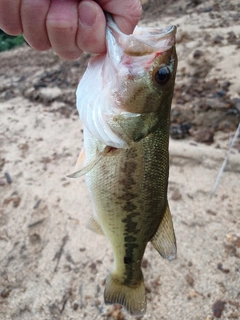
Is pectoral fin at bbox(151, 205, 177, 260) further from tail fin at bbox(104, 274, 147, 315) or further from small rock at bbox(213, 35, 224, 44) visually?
small rock at bbox(213, 35, 224, 44)

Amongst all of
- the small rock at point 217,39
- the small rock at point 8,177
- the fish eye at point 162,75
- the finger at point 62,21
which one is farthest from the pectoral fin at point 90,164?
the small rock at point 217,39

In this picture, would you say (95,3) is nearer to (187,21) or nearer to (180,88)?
(180,88)

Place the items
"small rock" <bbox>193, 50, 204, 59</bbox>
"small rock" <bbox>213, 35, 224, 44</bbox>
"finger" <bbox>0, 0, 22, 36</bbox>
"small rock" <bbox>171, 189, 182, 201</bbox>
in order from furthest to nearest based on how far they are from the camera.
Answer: "small rock" <bbox>213, 35, 224, 44</bbox> → "small rock" <bbox>193, 50, 204, 59</bbox> → "small rock" <bbox>171, 189, 182, 201</bbox> → "finger" <bbox>0, 0, 22, 36</bbox>

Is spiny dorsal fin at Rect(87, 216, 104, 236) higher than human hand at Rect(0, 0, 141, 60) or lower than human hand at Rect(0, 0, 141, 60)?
lower

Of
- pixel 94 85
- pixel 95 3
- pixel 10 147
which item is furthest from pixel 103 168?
pixel 10 147

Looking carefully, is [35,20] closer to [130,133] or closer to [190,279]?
[130,133]

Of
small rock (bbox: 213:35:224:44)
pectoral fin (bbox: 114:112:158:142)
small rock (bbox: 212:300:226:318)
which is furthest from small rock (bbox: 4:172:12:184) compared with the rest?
small rock (bbox: 213:35:224:44)

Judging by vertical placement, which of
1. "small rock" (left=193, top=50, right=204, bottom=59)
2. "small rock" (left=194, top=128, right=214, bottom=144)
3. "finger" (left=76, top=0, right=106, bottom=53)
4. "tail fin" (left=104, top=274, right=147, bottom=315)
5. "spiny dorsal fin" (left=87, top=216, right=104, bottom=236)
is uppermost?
"finger" (left=76, top=0, right=106, bottom=53)
